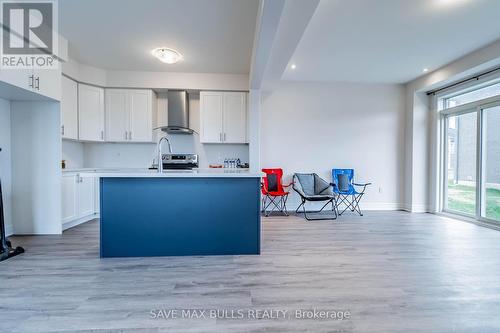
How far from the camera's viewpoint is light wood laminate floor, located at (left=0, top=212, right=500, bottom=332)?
1496 mm

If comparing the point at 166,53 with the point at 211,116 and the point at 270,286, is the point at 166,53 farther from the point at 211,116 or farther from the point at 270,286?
the point at 270,286

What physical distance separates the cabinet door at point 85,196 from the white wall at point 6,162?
31.3 inches

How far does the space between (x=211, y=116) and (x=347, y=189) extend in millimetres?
3194

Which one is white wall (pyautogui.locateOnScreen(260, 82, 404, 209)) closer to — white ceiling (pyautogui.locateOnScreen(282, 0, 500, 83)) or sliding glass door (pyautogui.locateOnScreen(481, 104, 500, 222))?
white ceiling (pyautogui.locateOnScreen(282, 0, 500, 83))

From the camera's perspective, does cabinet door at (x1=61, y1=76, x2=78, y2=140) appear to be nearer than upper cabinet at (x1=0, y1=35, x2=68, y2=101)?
No

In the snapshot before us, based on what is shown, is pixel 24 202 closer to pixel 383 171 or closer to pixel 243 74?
pixel 243 74

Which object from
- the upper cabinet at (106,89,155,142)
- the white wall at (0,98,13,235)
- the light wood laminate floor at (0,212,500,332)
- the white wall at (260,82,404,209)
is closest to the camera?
the light wood laminate floor at (0,212,500,332)

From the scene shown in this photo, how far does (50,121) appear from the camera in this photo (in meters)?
3.22

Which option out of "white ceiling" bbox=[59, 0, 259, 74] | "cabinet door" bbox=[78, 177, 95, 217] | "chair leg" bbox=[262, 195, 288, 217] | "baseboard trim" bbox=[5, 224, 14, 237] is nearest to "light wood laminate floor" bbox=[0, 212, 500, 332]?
"baseboard trim" bbox=[5, 224, 14, 237]

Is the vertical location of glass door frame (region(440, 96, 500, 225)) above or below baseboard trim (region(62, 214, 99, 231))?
above

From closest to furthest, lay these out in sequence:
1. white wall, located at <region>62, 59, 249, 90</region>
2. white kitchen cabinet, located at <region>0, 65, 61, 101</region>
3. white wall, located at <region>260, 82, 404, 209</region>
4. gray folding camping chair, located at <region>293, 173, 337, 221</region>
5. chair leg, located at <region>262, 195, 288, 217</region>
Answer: white kitchen cabinet, located at <region>0, 65, 61, 101</region>, white wall, located at <region>62, 59, 249, 90</region>, gray folding camping chair, located at <region>293, 173, 337, 221</region>, chair leg, located at <region>262, 195, 288, 217</region>, white wall, located at <region>260, 82, 404, 209</region>

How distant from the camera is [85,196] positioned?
3906 mm

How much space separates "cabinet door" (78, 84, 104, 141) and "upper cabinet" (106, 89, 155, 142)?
0.12 m

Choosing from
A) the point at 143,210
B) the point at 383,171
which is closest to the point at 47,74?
the point at 143,210
